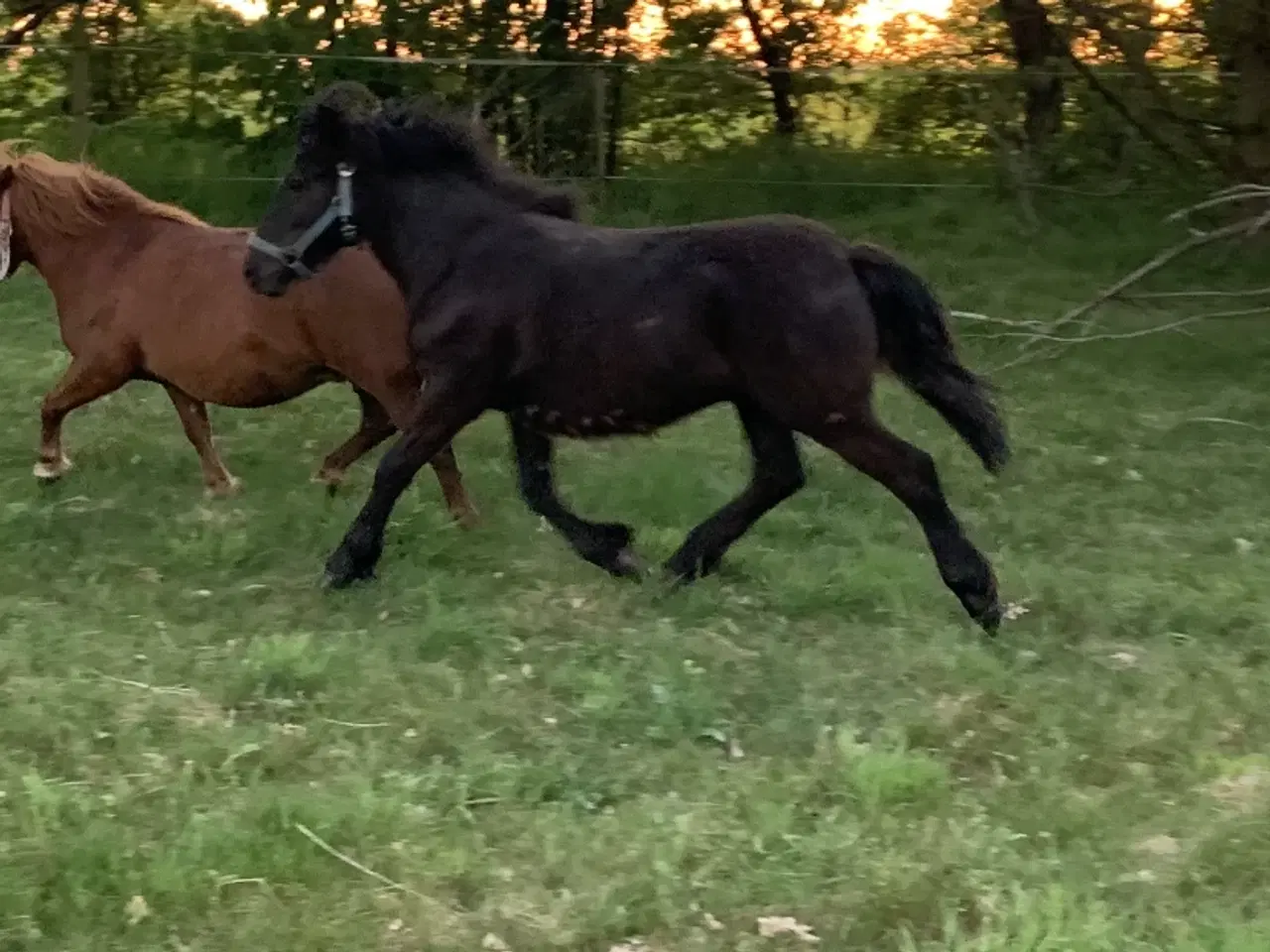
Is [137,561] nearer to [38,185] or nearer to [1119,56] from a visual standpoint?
[38,185]

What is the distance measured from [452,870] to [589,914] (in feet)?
1.11

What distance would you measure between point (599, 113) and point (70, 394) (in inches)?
312

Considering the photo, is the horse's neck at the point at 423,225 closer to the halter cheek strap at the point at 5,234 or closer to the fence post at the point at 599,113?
the halter cheek strap at the point at 5,234

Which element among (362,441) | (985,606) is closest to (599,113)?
(362,441)

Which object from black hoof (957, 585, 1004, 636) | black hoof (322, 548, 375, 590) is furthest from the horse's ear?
black hoof (957, 585, 1004, 636)

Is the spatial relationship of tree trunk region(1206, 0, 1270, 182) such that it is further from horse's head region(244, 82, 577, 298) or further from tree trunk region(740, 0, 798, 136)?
horse's head region(244, 82, 577, 298)

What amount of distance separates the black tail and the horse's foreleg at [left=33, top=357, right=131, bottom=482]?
10.5ft

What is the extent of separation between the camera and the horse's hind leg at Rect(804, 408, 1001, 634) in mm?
4695

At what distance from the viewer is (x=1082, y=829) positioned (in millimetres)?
3447

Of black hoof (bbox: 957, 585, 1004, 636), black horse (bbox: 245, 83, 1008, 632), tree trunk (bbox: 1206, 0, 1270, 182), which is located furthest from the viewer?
tree trunk (bbox: 1206, 0, 1270, 182)

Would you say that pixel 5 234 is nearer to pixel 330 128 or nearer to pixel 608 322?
pixel 330 128

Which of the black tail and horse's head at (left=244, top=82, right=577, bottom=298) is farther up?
horse's head at (left=244, top=82, right=577, bottom=298)

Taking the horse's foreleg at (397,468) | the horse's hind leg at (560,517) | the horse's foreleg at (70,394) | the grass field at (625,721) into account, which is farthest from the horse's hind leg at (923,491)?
the horse's foreleg at (70,394)

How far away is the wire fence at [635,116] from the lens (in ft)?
41.7
